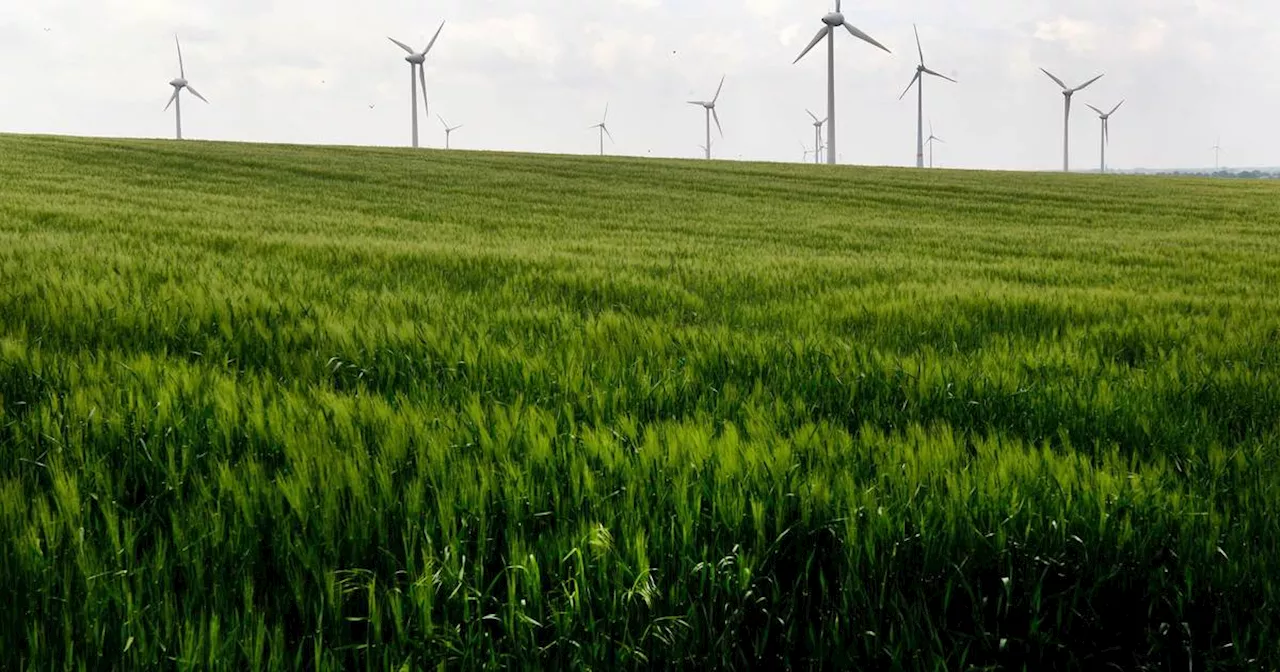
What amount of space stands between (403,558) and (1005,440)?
1996 millimetres

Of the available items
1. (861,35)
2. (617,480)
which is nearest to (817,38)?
(861,35)

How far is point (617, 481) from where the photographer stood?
2.34m

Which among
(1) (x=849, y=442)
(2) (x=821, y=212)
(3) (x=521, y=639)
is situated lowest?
(3) (x=521, y=639)

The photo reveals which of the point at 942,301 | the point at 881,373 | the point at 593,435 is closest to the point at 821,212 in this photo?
the point at 942,301

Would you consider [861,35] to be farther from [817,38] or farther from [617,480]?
[617,480]

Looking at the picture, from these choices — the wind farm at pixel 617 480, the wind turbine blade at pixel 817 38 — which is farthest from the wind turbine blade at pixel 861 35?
the wind farm at pixel 617 480

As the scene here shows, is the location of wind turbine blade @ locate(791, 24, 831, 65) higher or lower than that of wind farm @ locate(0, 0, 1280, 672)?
higher

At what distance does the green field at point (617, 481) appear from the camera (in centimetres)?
175

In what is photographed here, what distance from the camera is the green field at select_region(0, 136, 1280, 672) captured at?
1.75 meters

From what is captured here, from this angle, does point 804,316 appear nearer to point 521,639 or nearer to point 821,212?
point 521,639

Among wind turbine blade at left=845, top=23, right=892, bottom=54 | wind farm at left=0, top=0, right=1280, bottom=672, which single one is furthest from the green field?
wind turbine blade at left=845, top=23, right=892, bottom=54

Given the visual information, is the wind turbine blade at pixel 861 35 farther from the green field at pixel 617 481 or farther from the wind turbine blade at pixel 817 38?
the green field at pixel 617 481

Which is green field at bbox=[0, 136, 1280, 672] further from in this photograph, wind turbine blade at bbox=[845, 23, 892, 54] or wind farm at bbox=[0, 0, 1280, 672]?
wind turbine blade at bbox=[845, 23, 892, 54]

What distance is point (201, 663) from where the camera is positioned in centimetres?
152
